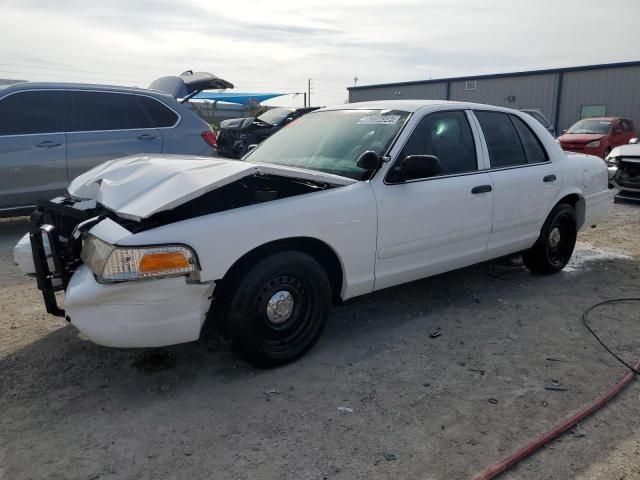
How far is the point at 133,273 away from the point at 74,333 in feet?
4.46

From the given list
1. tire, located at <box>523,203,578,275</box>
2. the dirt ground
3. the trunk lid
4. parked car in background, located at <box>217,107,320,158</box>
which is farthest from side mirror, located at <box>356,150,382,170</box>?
parked car in background, located at <box>217,107,320,158</box>

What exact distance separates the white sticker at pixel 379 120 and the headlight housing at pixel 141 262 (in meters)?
1.85

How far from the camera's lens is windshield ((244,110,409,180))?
148 inches

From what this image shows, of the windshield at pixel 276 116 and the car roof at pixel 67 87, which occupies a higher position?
the car roof at pixel 67 87

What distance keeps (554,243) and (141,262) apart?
158 inches

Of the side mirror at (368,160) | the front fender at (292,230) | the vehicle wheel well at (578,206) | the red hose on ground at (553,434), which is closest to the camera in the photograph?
the red hose on ground at (553,434)

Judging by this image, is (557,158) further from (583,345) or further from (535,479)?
(535,479)

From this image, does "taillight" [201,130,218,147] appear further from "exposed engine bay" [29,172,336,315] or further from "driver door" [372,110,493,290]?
"driver door" [372,110,493,290]

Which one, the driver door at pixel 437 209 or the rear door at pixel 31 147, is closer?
the driver door at pixel 437 209

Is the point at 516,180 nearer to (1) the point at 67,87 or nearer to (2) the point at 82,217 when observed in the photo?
(2) the point at 82,217

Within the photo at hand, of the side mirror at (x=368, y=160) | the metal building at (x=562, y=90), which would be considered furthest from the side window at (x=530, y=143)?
the metal building at (x=562, y=90)

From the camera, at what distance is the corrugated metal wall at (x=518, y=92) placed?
79.9 ft

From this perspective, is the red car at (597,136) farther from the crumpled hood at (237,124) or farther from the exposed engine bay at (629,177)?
the crumpled hood at (237,124)

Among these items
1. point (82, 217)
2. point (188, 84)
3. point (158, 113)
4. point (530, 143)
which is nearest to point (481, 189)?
point (530, 143)
